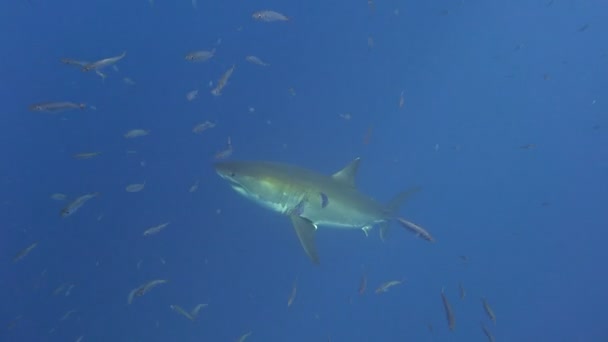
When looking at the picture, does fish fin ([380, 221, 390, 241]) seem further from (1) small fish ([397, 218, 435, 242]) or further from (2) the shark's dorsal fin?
(1) small fish ([397, 218, 435, 242])

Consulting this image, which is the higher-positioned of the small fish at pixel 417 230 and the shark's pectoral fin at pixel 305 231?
the small fish at pixel 417 230

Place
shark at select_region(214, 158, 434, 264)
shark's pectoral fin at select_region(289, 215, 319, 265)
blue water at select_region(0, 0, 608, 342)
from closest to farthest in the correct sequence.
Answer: shark at select_region(214, 158, 434, 264) < shark's pectoral fin at select_region(289, 215, 319, 265) < blue water at select_region(0, 0, 608, 342)

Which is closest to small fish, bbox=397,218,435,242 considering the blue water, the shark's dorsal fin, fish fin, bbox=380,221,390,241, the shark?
the shark

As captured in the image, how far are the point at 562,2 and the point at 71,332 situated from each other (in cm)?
4226

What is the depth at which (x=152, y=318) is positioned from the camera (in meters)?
15.6

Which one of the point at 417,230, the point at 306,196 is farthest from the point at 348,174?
the point at 417,230

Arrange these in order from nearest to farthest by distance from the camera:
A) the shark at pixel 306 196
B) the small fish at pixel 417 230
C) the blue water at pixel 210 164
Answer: the small fish at pixel 417 230
the shark at pixel 306 196
the blue water at pixel 210 164

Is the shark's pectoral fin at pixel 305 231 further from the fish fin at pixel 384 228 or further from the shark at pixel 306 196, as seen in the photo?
the fish fin at pixel 384 228

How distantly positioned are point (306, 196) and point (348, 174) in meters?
1.09

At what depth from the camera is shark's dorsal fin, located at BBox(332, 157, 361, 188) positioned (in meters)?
7.26

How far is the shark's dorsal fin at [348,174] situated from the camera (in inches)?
286

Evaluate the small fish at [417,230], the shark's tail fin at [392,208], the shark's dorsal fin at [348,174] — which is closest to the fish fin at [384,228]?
the shark's tail fin at [392,208]

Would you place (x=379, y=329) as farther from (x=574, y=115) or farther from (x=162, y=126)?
(x=574, y=115)

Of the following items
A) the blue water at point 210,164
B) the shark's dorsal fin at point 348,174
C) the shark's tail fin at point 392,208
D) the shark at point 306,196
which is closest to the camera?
the shark at point 306,196
